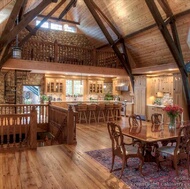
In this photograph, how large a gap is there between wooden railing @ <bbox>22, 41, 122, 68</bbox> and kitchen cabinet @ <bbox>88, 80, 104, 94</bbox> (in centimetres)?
195

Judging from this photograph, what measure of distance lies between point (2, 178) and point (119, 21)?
804 cm

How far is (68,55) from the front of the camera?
1016cm

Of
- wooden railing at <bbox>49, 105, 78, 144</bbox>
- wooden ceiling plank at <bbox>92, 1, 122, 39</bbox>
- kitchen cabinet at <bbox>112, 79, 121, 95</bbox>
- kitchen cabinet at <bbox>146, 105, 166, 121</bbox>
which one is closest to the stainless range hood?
kitchen cabinet at <bbox>112, 79, 121, 95</bbox>

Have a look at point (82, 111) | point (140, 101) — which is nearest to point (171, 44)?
point (140, 101)

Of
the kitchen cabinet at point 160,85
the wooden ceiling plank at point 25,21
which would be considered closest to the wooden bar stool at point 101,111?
the kitchen cabinet at point 160,85

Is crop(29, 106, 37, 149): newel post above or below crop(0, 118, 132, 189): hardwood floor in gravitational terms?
above

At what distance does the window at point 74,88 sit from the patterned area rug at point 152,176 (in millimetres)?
8190

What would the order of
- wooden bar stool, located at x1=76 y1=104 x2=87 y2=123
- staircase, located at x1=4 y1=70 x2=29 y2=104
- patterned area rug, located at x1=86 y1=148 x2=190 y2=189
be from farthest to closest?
staircase, located at x1=4 y1=70 x2=29 y2=104
wooden bar stool, located at x1=76 y1=104 x2=87 y2=123
patterned area rug, located at x1=86 y1=148 x2=190 y2=189

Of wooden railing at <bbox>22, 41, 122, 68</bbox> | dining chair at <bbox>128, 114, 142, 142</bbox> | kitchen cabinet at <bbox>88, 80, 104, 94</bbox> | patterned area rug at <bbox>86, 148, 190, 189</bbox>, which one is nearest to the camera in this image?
patterned area rug at <bbox>86, 148, 190, 189</bbox>

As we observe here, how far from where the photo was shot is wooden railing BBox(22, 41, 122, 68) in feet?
29.3

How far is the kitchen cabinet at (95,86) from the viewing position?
12.5 meters

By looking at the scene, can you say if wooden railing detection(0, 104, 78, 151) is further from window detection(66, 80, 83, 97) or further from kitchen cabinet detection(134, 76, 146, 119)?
kitchen cabinet detection(134, 76, 146, 119)

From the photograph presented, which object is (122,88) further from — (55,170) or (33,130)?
(55,170)

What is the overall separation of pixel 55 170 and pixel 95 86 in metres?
9.35
